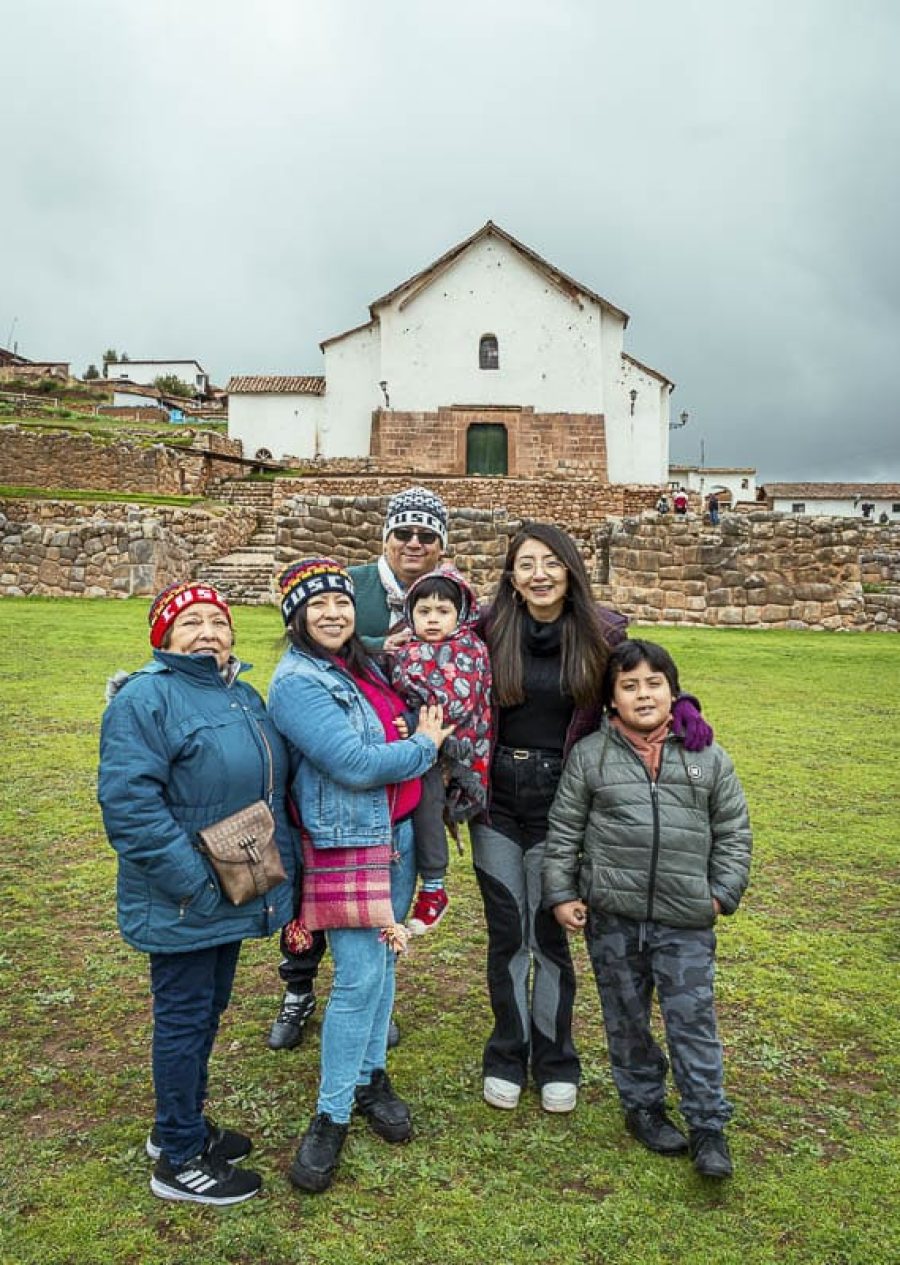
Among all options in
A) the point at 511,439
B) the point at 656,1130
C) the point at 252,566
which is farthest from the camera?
the point at 511,439

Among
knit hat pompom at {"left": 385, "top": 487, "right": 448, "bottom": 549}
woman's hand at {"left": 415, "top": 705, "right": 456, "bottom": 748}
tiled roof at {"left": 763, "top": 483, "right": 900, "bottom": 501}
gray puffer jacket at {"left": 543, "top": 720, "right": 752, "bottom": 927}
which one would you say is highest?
tiled roof at {"left": 763, "top": 483, "right": 900, "bottom": 501}

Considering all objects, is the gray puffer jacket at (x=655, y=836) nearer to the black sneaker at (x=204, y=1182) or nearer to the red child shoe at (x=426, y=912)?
the red child shoe at (x=426, y=912)

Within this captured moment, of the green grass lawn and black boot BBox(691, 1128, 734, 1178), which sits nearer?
the green grass lawn

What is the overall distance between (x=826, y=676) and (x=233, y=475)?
2277 cm

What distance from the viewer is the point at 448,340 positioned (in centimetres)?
3219

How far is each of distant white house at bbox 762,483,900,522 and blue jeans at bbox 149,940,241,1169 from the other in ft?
240

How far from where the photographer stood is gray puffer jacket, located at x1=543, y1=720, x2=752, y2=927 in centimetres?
278

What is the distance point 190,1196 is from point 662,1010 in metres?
1.35

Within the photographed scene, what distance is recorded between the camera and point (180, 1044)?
8.22ft

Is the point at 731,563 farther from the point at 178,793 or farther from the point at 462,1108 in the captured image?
the point at 178,793

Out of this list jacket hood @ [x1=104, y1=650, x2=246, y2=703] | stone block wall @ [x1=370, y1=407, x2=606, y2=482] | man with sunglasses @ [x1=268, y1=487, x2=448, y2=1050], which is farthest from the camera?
stone block wall @ [x1=370, y1=407, x2=606, y2=482]

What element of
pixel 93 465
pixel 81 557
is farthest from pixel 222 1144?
pixel 93 465

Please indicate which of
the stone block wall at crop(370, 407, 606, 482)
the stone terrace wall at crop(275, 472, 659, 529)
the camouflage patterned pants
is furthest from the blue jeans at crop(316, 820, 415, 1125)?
the stone block wall at crop(370, 407, 606, 482)

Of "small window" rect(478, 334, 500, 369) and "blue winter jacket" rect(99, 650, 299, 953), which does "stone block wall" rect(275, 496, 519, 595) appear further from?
"small window" rect(478, 334, 500, 369)
